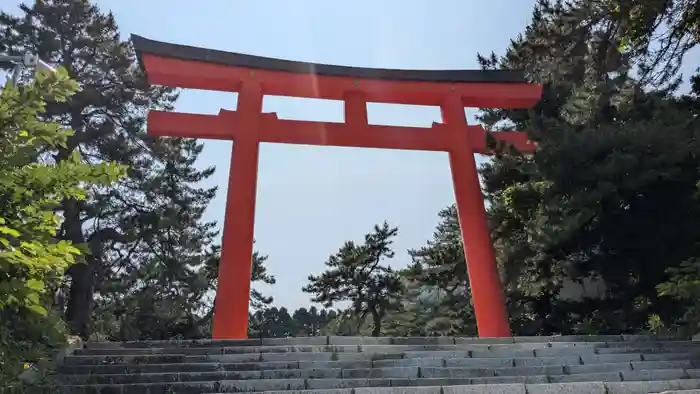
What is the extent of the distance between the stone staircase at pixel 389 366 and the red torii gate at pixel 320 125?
8.35 feet

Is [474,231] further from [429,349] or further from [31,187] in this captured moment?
[31,187]

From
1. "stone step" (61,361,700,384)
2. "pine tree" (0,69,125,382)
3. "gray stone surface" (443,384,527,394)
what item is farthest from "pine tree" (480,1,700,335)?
"pine tree" (0,69,125,382)

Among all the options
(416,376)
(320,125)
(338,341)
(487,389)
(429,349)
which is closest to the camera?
(487,389)

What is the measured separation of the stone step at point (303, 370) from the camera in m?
4.15

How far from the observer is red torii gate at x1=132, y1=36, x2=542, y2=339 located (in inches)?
313

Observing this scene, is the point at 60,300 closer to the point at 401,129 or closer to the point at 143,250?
the point at 143,250

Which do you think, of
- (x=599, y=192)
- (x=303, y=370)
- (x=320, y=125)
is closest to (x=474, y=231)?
(x=599, y=192)

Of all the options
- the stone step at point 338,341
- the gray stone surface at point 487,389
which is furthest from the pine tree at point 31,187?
the stone step at point 338,341

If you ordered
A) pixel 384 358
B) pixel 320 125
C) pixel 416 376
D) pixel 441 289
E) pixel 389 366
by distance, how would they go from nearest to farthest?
pixel 416 376 → pixel 389 366 → pixel 384 358 → pixel 320 125 → pixel 441 289

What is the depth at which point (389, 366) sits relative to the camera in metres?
4.39

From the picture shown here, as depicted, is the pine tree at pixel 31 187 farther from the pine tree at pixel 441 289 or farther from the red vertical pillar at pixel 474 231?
the pine tree at pixel 441 289

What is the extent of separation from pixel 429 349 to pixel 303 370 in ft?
4.62

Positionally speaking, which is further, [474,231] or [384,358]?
[474,231]

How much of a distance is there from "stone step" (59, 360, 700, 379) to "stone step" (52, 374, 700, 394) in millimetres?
228
